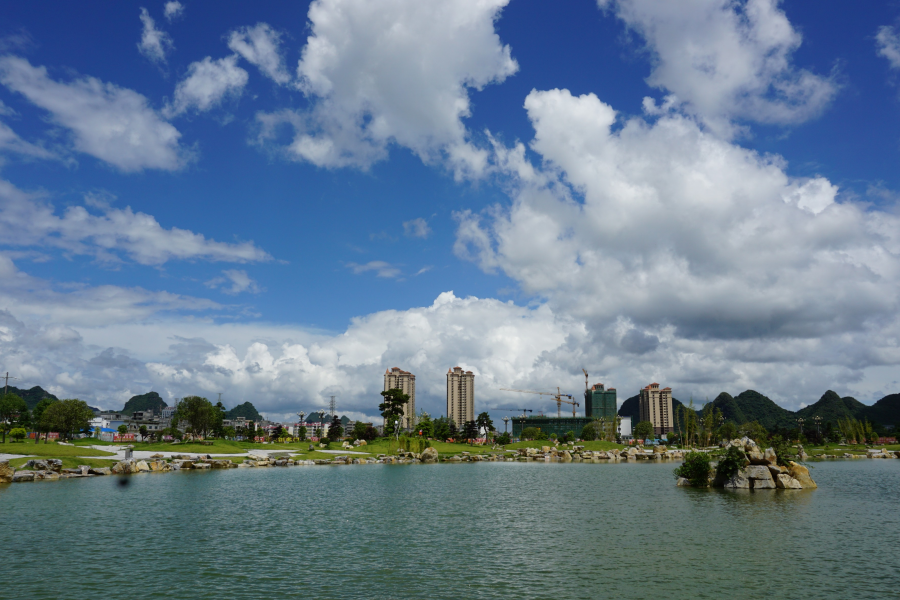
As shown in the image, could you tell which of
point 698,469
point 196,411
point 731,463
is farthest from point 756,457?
point 196,411

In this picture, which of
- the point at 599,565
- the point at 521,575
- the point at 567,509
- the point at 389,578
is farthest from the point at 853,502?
the point at 389,578

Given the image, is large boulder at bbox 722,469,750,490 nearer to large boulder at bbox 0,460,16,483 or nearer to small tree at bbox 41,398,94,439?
large boulder at bbox 0,460,16,483

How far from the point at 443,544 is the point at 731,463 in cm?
4747

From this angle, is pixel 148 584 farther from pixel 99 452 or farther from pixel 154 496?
pixel 99 452

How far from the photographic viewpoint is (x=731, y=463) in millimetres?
66062

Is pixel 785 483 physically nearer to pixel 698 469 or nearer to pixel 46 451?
pixel 698 469

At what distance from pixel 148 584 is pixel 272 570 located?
585cm

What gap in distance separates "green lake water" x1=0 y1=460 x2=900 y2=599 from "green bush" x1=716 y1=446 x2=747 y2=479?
195 inches

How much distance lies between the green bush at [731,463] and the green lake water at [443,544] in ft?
16.3

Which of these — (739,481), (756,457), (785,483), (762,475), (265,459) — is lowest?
(265,459)

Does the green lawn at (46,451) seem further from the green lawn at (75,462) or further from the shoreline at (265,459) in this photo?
the green lawn at (75,462)

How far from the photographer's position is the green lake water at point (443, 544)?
25.3 metres

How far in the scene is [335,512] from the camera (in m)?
48.1

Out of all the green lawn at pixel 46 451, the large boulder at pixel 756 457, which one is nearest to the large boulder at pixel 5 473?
the green lawn at pixel 46 451
